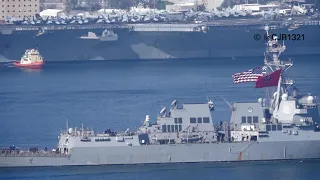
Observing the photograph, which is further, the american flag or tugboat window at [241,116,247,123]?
the american flag

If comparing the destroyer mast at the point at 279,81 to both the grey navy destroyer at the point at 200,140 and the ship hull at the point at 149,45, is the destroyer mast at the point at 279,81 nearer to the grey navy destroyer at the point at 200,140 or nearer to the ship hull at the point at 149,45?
the grey navy destroyer at the point at 200,140

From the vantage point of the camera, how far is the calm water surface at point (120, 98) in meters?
40.5

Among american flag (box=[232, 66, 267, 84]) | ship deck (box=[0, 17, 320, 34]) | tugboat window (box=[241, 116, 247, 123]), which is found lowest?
ship deck (box=[0, 17, 320, 34])

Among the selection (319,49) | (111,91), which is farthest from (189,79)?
(319,49)

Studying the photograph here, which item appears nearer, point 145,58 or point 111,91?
point 111,91

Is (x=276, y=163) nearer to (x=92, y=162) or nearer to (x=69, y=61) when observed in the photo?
(x=92, y=162)

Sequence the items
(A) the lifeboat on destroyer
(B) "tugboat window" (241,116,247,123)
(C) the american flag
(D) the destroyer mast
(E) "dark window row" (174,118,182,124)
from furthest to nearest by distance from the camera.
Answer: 1. (A) the lifeboat on destroyer
2. (C) the american flag
3. (D) the destroyer mast
4. (B) "tugboat window" (241,116,247,123)
5. (E) "dark window row" (174,118,182,124)

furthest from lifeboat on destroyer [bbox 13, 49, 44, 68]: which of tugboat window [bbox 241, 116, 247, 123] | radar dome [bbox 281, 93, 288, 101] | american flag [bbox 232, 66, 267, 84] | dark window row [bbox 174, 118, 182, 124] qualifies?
radar dome [bbox 281, 93, 288, 101]

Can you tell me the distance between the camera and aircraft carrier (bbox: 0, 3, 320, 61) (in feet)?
304

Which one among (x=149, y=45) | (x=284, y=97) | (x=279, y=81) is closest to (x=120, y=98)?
(x=279, y=81)

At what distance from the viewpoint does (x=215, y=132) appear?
41.6m

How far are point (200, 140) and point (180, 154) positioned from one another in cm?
82

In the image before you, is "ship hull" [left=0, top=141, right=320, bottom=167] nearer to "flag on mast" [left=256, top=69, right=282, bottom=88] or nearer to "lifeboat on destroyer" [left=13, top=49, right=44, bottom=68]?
"flag on mast" [left=256, top=69, right=282, bottom=88]

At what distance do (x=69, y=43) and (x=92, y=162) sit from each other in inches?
2043
